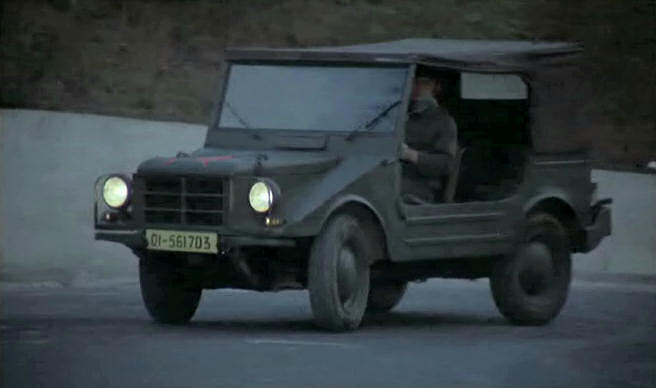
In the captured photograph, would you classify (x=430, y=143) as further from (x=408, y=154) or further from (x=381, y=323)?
(x=381, y=323)

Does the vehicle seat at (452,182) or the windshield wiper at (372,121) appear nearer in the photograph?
the windshield wiper at (372,121)

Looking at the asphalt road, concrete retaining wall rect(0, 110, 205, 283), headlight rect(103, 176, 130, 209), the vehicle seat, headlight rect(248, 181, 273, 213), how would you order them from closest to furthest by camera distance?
the asphalt road, headlight rect(248, 181, 273, 213), headlight rect(103, 176, 130, 209), the vehicle seat, concrete retaining wall rect(0, 110, 205, 283)

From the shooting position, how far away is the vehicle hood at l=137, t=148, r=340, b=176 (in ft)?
42.2

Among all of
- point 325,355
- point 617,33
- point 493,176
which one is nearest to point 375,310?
point 493,176

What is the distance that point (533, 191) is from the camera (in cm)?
1450

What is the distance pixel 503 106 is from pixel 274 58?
2.05 meters

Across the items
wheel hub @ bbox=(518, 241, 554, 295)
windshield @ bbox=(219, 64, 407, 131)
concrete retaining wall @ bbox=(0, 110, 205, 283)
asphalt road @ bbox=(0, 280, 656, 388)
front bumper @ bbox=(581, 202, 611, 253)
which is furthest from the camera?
concrete retaining wall @ bbox=(0, 110, 205, 283)

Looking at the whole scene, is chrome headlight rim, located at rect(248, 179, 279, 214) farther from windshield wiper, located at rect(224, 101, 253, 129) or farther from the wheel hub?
the wheel hub

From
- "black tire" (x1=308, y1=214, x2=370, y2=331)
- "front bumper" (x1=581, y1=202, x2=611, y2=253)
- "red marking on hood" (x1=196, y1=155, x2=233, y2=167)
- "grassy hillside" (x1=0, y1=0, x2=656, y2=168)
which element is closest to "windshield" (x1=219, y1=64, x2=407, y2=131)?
"red marking on hood" (x1=196, y1=155, x2=233, y2=167)

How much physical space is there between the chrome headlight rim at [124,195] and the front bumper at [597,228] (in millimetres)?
3537

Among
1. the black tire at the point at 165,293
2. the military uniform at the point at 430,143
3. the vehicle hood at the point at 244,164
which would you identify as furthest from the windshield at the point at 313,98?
the black tire at the point at 165,293

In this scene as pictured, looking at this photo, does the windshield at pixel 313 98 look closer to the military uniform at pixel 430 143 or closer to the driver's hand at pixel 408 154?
the driver's hand at pixel 408 154

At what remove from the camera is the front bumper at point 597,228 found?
14945 mm

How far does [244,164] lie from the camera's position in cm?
1291
